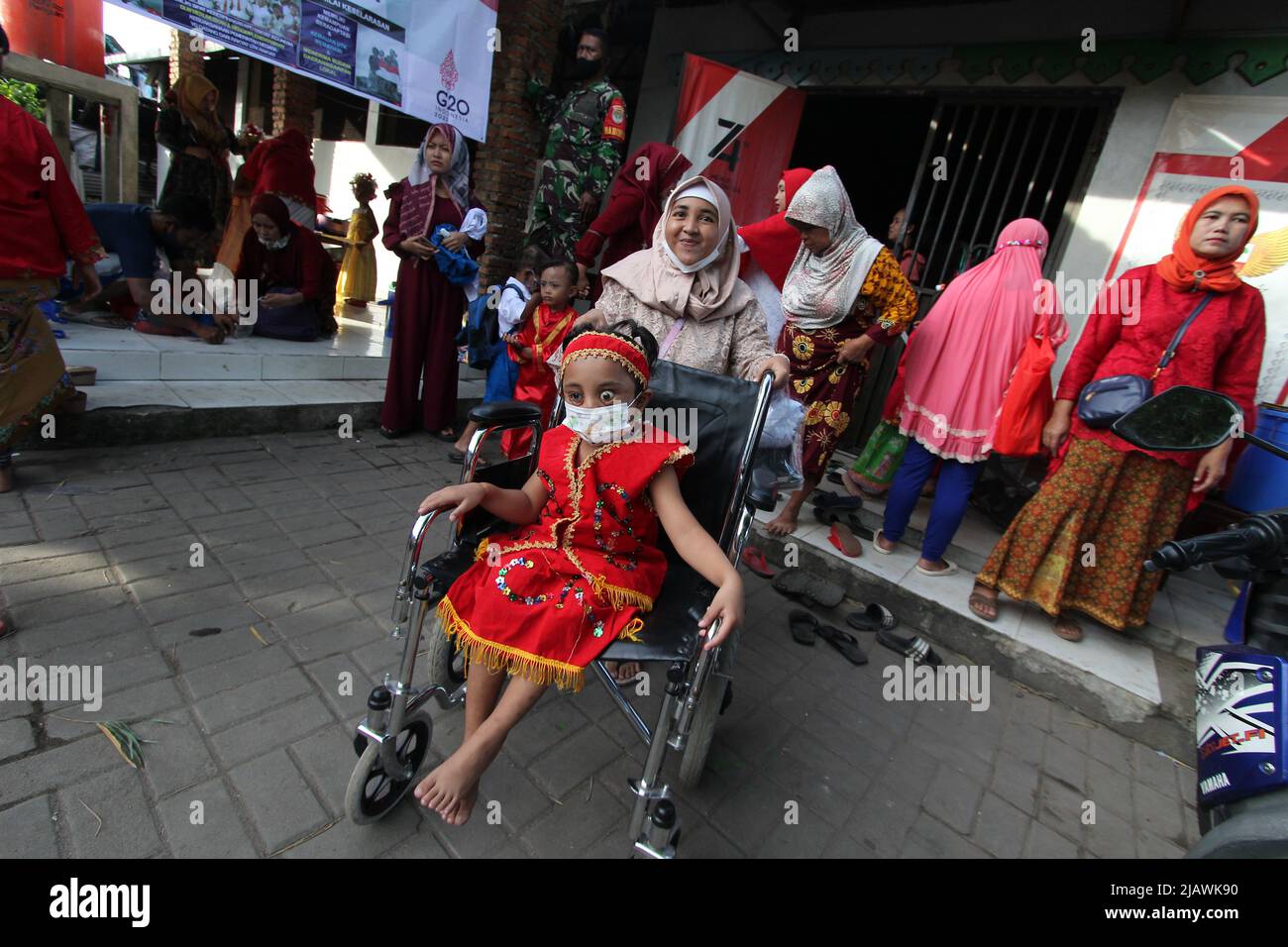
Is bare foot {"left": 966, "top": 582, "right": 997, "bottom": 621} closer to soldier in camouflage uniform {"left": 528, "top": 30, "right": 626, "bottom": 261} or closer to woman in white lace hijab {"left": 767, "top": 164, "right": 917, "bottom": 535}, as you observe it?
woman in white lace hijab {"left": 767, "top": 164, "right": 917, "bottom": 535}

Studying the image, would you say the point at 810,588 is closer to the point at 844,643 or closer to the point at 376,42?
the point at 844,643

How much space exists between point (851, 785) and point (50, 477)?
410 centimetres

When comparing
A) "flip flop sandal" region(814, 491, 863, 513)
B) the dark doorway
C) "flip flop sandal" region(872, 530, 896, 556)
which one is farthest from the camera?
the dark doorway

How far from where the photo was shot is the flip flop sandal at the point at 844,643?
3119 mm

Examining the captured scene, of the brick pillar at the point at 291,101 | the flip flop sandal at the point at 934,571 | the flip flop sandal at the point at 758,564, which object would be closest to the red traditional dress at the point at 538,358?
the flip flop sandal at the point at 758,564

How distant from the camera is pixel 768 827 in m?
2.05

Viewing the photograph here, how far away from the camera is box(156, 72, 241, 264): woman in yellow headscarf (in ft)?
17.8

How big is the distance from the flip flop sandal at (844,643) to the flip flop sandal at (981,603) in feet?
2.18

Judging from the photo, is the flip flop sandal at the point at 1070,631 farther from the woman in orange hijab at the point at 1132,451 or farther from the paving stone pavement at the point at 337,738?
the paving stone pavement at the point at 337,738

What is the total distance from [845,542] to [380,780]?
2925 millimetres

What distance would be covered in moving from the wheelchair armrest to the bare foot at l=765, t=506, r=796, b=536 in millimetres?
2135

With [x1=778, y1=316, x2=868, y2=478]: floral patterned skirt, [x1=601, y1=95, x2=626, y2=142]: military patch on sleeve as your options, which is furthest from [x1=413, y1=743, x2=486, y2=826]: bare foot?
[x1=601, y1=95, x2=626, y2=142]: military patch on sleeve
